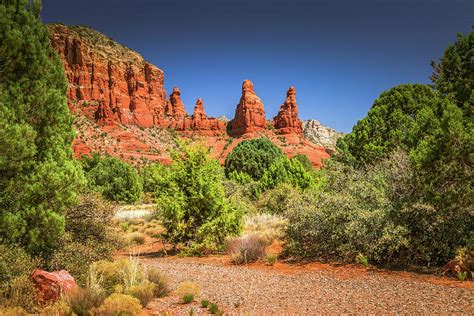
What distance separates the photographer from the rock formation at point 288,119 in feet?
384

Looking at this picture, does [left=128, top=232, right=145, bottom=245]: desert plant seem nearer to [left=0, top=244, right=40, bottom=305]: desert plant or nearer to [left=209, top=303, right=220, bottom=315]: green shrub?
[left=0, top=244, right=40, bottom=305]: desert plant

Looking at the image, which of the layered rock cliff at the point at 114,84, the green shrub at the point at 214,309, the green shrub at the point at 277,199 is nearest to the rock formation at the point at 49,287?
the green shrub at the point at 214,309

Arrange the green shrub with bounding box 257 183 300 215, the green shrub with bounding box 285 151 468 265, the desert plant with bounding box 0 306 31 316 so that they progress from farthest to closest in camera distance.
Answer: the green shrub with bounding box 257 183 300 215 → the green shrub with bounding box 285 151 468 265 → the desert plant with bounding box 0 306 31 316

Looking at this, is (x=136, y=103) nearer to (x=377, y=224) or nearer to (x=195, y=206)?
(x=195, y=206)

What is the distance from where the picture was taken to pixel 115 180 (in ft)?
133

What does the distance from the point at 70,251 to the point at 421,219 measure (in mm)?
10137

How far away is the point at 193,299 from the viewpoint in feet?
24.7

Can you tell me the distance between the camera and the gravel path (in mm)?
6855

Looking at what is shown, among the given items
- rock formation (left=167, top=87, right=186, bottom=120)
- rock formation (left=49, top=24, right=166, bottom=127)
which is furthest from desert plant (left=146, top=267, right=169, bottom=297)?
rock formation (left=167, top=87, right=186, bottom=120)

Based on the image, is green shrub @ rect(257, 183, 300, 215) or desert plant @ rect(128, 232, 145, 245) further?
green shrub @ rect(257, 183, 300, 215)

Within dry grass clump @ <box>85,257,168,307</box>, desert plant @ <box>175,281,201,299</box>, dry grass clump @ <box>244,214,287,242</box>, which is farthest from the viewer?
dry grass clump @ <box>244,214,287,242</box>

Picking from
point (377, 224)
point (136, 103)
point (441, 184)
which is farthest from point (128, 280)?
point (136, 103)

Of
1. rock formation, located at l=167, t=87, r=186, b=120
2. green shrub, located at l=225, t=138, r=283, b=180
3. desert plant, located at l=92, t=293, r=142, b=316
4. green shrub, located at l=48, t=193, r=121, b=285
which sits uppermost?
rock formation, located at l=167, t=87, r=186, b=120

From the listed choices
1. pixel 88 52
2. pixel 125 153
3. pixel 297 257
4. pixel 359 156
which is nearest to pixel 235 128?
pixel 125 153
